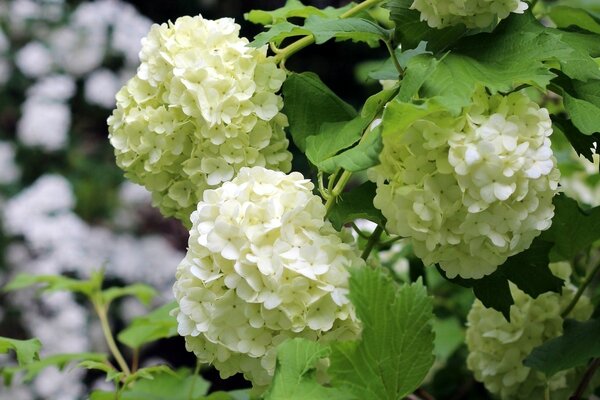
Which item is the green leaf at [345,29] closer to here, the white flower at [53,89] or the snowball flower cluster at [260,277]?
the snowball flower cluster at [260,277]

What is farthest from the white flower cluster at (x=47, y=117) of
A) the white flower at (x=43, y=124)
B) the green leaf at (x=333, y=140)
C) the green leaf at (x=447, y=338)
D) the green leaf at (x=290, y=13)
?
the green leaf at (x=333, y=140)

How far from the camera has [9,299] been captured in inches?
122

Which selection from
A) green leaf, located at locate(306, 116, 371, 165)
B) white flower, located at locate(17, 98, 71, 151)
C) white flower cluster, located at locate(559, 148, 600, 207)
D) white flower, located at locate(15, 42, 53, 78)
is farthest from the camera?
white flower, located at locate(15, 42, 53, 78)

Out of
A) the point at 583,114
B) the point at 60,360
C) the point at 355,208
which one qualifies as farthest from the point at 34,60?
the point at 583,114

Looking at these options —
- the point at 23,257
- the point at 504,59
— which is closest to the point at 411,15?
the point at 504,59

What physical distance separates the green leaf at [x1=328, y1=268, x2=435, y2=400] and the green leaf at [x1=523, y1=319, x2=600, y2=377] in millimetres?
275

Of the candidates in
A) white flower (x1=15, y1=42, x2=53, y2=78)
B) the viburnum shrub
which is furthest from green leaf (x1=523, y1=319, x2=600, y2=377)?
white flower (x1=15, y1=42, x2=53, y2=78)

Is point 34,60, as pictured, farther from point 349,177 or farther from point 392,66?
point 349,177

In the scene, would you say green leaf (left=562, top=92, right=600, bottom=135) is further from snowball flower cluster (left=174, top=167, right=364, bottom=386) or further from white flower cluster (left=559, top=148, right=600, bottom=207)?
white flower cluster (left=559, top=148, right=600, bottom=207)

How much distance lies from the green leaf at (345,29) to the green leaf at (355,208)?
0.53 feet

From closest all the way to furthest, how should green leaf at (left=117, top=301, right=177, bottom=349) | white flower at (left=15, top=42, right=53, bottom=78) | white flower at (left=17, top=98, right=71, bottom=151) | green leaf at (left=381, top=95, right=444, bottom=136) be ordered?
green leaf at (left=381, top=95, right=444, bottom=136)
green leaf at (left=117, top=301, right=177, bottom=349)
white flower at (left=17, top=98, right=71, bottom=151)
white flower at (left=15, top=42, right=53, bottom=78)

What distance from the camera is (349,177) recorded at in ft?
2.85

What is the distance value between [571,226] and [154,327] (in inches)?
25.3

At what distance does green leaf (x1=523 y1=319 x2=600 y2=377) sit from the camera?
957mm
